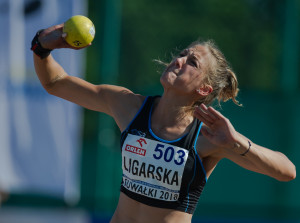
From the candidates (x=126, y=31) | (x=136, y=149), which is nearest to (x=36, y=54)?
(x=136, y=149)

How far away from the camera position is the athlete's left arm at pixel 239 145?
3.19 m

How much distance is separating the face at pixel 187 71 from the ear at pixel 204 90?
0.04m

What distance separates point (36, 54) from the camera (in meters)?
3.84

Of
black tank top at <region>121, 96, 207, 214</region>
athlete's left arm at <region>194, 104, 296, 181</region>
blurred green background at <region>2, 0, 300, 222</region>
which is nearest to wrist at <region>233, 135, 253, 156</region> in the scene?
athlete's left arm at <region>194, 104, 296, 181</region>

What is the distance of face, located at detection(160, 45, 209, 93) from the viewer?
3.73 meters

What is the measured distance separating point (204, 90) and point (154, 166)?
2.34 feet

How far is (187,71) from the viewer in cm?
378

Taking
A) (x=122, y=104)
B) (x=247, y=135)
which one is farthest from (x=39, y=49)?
(x=247, y=135)

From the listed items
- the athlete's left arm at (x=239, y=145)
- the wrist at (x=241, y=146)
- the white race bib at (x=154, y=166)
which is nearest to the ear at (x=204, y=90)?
the white race bib at (x=154, y=166)

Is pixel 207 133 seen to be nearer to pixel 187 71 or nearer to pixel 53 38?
pixel 187 71

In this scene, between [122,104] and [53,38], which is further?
[122,104]

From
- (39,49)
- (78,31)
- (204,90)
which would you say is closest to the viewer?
(78,31)

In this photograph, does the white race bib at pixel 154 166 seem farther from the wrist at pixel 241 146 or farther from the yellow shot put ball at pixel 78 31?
the yellow shot put ball at pixel 78 31

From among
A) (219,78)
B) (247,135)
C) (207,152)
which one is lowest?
(247,135)
